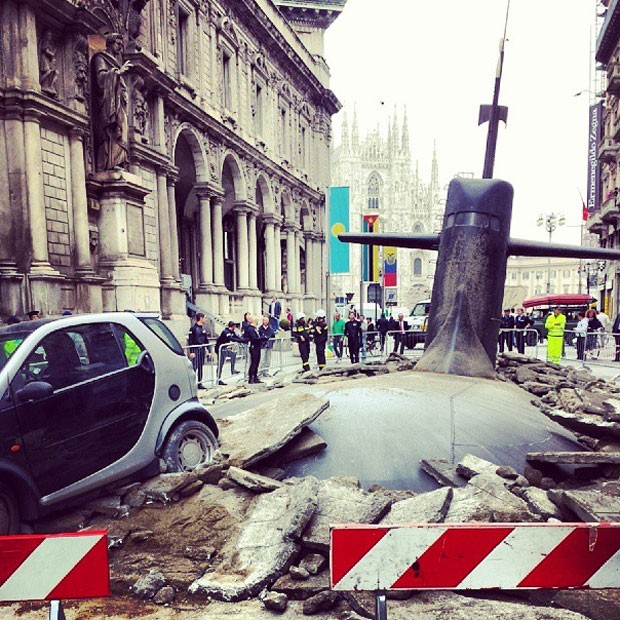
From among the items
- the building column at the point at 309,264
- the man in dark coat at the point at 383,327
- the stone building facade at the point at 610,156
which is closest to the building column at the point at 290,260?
the building column at the point at 309,264

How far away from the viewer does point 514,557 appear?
282cm

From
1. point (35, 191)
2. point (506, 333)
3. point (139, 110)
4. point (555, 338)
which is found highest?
point (139, 110)

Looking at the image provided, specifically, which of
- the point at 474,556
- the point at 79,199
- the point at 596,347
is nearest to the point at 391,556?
the point at 474,556

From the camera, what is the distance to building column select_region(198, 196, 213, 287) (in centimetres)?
2753

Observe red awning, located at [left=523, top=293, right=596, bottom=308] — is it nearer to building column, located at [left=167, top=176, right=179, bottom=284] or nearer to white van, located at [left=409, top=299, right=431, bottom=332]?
white van, located at [left=409, top=299, right=431, bottom=332]

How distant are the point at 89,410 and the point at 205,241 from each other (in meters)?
23.3

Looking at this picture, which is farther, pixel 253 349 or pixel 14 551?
pixel 253 349

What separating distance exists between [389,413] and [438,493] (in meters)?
1.69

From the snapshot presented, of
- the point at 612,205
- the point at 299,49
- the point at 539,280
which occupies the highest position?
the point at 299,49

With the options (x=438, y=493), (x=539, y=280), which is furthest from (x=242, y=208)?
(x=539, y=280)

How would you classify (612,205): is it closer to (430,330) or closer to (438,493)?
(430,330)

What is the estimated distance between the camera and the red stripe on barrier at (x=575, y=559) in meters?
2.78

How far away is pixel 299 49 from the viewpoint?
4094cm

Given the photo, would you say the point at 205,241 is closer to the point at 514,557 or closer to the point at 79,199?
the point at 79,199
